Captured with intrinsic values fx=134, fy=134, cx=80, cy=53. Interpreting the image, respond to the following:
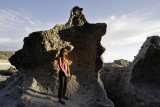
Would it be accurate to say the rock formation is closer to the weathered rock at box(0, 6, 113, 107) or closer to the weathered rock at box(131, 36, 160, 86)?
the weathered rock at box(131, 36, 160, 86)

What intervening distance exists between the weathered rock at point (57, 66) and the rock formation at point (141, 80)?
1.39 m

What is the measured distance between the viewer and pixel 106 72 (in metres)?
6.63

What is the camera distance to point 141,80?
534cm

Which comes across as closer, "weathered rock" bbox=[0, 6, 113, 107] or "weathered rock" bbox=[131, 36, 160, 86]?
"weathered rock" bbox=[0, 6, 113, 107]

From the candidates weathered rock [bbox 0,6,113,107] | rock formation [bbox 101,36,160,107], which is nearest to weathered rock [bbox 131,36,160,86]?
rock formation [bbox 101,36,160,107]

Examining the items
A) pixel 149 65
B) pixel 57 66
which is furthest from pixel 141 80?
pixel 57 66

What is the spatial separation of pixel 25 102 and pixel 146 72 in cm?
462

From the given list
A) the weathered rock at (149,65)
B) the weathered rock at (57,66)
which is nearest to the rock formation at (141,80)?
the weathered rock at (149,65)

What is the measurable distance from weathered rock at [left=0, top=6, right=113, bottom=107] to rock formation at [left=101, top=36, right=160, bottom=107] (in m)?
1.39

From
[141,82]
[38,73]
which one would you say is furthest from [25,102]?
[141,82]

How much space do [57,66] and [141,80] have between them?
3418 millimetres

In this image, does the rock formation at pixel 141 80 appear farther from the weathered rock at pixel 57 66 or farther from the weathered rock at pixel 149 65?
the weathered rock at pixel 57 66

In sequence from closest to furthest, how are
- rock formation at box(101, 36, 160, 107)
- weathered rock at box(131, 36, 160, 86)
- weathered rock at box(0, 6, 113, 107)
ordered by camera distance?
weathered rock at box(0, 6, 113, 107) → rock formation at box(101, 36, 160, 107) → weathered rock at box(131, 36, 160, 86)

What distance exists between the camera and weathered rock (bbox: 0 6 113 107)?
12.2 ft
